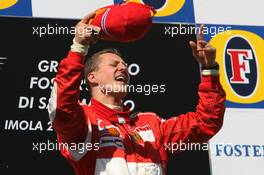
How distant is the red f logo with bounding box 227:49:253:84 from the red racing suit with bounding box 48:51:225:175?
0.77m

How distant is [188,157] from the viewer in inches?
92.4

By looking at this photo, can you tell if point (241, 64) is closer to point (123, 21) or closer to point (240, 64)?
point (240, 64)

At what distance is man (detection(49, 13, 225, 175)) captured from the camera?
1.57m

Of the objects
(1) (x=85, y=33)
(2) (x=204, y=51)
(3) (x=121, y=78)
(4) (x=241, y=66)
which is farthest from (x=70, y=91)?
(4) (x=241, y=66)

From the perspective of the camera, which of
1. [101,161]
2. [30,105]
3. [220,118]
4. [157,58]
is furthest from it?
[157,58]

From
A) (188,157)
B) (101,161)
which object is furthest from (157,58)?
(101,161)

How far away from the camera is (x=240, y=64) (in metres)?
2.57

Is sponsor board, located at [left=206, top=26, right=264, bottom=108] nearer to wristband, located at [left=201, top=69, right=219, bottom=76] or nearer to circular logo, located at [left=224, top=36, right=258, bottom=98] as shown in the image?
circular logo, located at [left=224, top=36, right=258, bottom=98]

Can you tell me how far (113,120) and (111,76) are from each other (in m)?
0.14

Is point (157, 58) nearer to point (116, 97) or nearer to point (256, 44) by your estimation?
point (256, 44)

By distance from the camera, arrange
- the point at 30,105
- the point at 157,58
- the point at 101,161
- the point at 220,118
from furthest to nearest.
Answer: the point at 157,58, the point at 30,105, the point at 220,118, the point at 101,161

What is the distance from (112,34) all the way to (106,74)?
0.15 m

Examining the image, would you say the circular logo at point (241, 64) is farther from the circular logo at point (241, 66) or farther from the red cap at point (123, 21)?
the red cap at point (123, 21)

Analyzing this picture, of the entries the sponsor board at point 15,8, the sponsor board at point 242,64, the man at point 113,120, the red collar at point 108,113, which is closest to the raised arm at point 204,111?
the man at point 113,120
